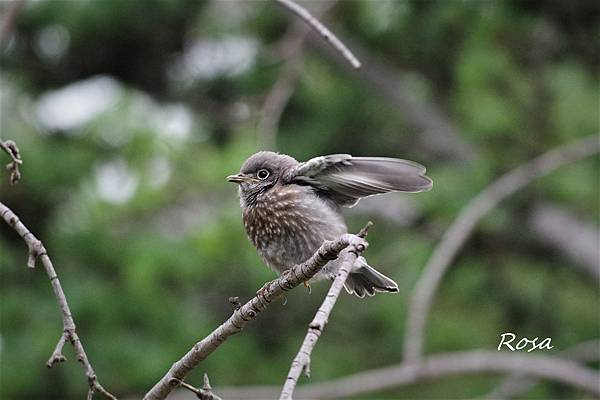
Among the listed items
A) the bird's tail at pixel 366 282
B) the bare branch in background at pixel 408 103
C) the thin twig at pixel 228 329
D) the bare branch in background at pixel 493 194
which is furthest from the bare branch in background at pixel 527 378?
the thin twig at pixel 228 329

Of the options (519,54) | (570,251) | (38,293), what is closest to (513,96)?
(519,54)

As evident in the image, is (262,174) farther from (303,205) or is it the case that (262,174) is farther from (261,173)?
(303,205)

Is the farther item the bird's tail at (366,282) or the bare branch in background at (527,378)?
the bare branch in background at (527,378)

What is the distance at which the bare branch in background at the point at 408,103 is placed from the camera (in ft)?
36.9

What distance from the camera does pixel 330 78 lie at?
1233cm

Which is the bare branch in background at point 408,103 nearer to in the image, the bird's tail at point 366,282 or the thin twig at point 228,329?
the bird's tail at point 366,282

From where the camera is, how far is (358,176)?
4.22m

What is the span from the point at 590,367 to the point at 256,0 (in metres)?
5.49

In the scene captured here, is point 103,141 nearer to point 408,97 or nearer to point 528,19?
point 408,97

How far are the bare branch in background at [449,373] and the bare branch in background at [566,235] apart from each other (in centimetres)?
115

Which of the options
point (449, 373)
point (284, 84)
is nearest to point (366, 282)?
point (449, 373)

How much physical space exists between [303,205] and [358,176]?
2.39 feet

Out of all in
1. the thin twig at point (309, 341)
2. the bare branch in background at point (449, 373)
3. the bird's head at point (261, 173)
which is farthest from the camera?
the bare branch in background at point (449, 373)

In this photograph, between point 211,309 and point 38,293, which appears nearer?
point 38,293
